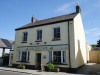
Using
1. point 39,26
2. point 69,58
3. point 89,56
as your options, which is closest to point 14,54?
point 39,26

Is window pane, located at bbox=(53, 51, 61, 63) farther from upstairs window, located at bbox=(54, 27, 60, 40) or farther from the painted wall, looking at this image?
upstairs window, located at bbox=(54, 27, 60, 40)

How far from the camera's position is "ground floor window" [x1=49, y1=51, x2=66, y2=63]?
1823 cm

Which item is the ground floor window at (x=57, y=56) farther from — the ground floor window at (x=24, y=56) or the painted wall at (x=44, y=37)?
the ground floor window at (x=24, y=56)

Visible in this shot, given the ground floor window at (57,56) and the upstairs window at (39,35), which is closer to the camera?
the ground floor window at (57,56)

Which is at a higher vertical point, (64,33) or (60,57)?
(64,33)

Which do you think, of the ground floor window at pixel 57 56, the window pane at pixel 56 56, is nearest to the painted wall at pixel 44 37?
the ground floor window at pixel 57 56

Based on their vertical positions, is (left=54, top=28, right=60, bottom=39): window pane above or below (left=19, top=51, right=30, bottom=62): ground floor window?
above

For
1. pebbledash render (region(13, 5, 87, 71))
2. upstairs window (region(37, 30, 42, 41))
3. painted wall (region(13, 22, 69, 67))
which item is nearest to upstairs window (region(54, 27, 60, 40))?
pebbledash render (region(13, 5, 87, 71))

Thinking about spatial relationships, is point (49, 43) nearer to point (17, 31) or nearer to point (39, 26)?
point (39, 26)

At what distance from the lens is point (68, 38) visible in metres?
18.2

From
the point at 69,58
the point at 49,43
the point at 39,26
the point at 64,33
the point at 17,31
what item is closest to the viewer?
the point at 69,58

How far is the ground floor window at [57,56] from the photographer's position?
18.2m

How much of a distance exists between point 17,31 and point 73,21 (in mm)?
11511

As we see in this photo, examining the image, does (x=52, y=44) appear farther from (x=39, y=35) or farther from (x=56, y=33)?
(x=39, y=35)
